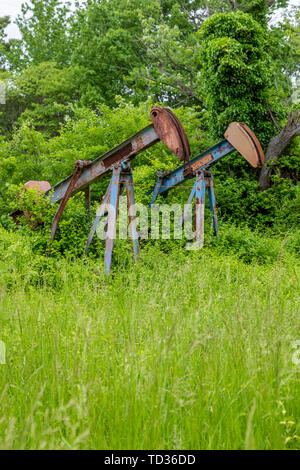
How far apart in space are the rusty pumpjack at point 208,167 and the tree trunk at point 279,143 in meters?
5.41

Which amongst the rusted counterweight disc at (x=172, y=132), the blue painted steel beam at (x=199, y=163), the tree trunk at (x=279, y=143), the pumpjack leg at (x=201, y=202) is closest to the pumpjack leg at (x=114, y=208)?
the rusted counterweight disc at (x=172, y=132)

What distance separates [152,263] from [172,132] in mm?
2289

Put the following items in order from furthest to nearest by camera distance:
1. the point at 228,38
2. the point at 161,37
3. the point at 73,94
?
the point at 73,94 < the point at 161,37 < the point at 228,38

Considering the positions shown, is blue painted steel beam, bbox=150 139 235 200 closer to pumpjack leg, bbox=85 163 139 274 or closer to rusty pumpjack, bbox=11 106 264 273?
rusty pumpjack, bbox=11 106 264 273

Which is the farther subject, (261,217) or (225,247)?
(261,217)

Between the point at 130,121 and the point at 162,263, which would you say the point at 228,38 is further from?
the point at 162,263

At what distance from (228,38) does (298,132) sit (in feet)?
13.1

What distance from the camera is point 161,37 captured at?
18.2m

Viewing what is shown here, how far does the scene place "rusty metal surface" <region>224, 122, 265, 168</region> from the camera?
8.34 m

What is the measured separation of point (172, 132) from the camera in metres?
6.32

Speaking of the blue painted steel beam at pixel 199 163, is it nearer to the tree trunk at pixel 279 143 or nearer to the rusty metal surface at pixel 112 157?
the rusty metal surface at pixel 112 157

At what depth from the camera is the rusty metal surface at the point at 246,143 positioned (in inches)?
328

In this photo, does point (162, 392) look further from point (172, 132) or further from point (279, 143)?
point (279, 143)
